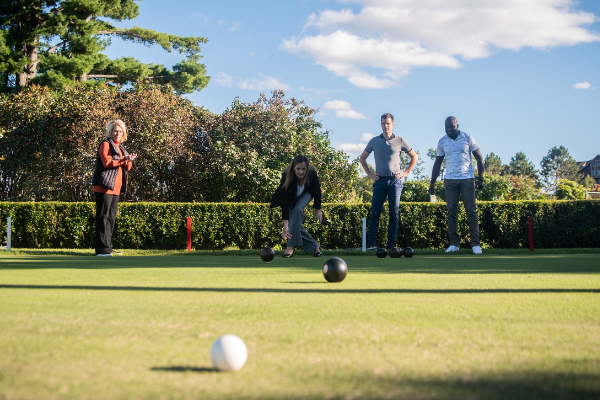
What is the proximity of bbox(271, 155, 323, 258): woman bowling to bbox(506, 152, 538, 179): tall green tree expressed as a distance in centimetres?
11983

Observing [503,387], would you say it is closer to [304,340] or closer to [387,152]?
[304,340]

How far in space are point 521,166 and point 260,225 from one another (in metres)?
122

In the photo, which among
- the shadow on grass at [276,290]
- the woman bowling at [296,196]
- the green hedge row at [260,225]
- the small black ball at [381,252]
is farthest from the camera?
the green hedge row at [260,225]

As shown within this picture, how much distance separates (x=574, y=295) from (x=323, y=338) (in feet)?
7.07

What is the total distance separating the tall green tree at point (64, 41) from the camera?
20.8m

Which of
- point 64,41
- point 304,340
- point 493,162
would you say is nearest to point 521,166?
point 493,162

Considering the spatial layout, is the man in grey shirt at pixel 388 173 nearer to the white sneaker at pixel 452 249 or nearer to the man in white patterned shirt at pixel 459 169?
the man in white patterned shirt at pixel 459 169

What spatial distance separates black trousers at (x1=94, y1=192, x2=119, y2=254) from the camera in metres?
7.40

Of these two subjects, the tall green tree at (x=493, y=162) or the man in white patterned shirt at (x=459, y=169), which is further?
the tall green tree at (x=493, y=162)

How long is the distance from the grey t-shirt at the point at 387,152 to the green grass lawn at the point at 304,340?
455 centimetres

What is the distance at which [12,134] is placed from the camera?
15.6 m

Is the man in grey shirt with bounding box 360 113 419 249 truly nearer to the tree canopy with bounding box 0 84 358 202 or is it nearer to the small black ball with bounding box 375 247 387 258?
the small black ball with bounding box 375 247 387 258

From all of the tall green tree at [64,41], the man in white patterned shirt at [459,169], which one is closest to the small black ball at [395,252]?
the man in white patterned shirt at [459,169]

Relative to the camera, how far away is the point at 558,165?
114438mm
